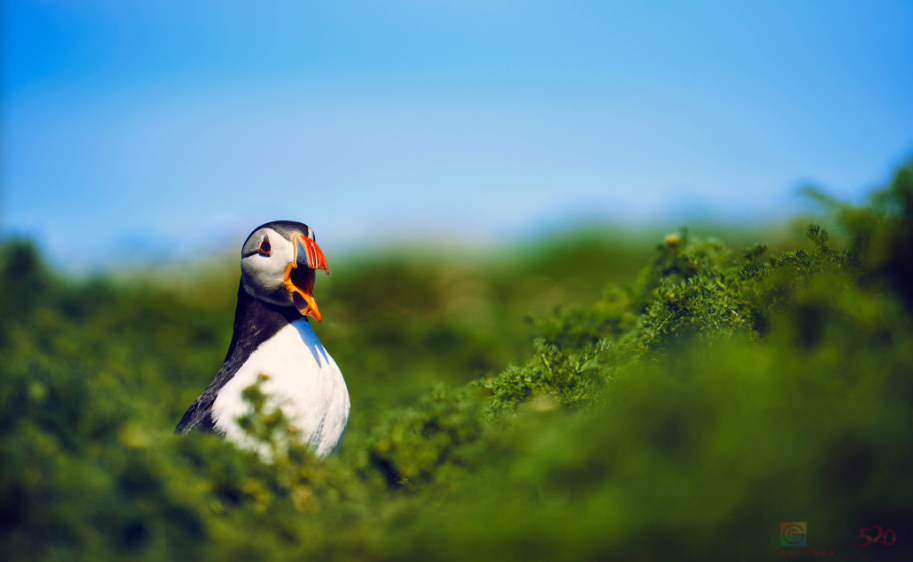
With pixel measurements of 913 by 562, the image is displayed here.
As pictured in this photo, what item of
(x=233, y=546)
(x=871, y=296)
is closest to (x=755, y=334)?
(x=871, y=296)

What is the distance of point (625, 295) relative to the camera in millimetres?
4293

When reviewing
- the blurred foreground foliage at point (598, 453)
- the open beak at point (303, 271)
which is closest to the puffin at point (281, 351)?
the open beak at point (303, 271)

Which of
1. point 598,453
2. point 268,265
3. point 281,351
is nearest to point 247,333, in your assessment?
point 281,351

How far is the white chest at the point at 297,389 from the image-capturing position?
319 cm

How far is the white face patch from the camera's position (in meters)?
3.55

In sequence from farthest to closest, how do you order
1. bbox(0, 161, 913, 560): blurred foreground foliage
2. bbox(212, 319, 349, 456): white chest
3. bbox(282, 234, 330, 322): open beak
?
1. bbox(282, 234, 330, 322): open beak
2. bbox(212, 319, 349, 456): white chest
3. bbox(0, 161, 913, 560): blurred foreground foliage

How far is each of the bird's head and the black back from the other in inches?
2.2

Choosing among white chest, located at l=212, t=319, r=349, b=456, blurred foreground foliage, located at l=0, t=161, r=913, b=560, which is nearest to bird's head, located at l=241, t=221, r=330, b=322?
white chest, located at l=212, t=319, r=349, b=456

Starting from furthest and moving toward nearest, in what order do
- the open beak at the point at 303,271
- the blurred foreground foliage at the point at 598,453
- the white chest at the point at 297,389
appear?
the open beak at the point at 303,271 < the white chest at the point at 297,389 < the blurred foreground foliage at the point at 598,453

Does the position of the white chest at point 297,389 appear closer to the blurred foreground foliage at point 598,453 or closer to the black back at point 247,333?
the black back at point 247,333

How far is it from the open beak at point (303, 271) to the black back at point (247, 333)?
0.44ft

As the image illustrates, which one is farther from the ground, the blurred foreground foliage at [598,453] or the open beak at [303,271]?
the open beak at [303,271]

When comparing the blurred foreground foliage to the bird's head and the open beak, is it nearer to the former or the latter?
the open beak

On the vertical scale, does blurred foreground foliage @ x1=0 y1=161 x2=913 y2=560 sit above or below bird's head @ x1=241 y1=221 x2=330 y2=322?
below
